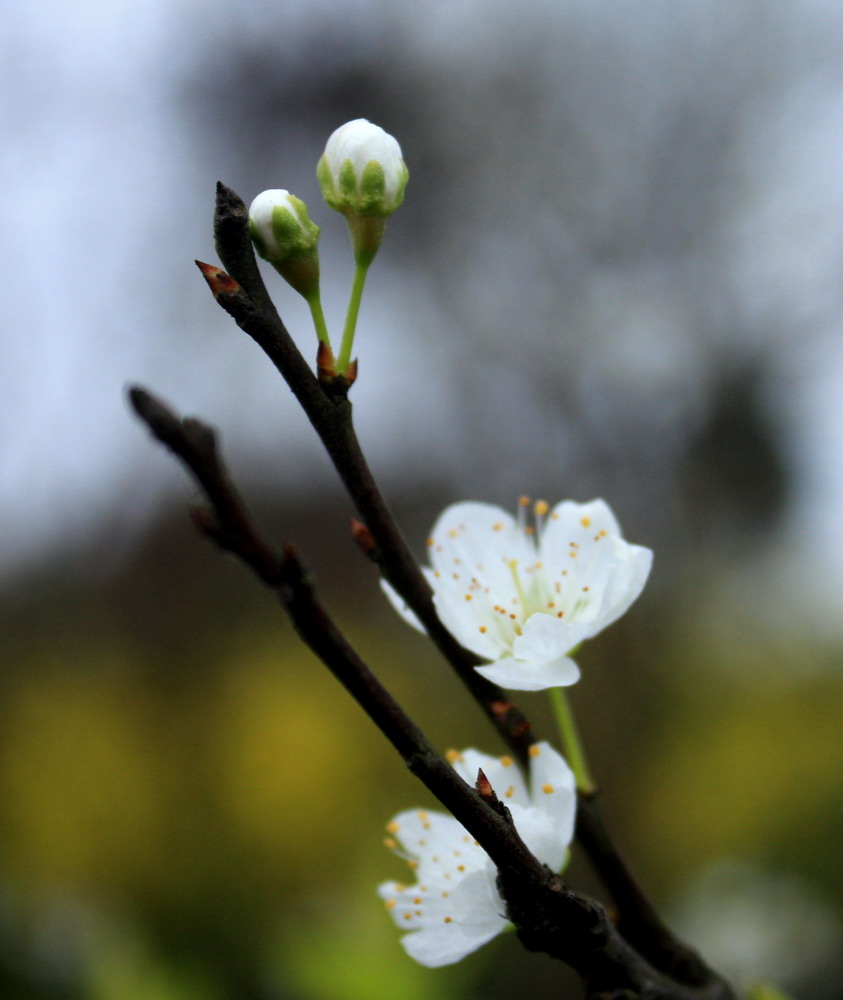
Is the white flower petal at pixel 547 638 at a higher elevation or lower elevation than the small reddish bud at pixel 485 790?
higher

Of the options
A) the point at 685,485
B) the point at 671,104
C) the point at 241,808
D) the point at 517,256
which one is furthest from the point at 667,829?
the point at 671,104

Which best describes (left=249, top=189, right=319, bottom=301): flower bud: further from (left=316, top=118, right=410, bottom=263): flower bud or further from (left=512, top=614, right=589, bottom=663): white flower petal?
(left=512, top=614, right=589, bottom=663): white flower petal

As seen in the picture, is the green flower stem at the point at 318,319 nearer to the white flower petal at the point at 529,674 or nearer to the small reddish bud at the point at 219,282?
the small reddish bud at the point at 219,282

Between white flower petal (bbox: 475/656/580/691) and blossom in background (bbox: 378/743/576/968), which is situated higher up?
white flower petal (bbox: 475/656/580/691)

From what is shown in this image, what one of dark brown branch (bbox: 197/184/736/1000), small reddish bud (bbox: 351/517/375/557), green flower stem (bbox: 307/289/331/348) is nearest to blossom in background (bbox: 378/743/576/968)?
dark brown branch (bbox: 197/184/736/1000)

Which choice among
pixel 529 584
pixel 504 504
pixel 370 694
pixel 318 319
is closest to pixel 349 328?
pixel 318 319

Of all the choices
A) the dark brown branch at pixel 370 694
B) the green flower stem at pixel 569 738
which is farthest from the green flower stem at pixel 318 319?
the green flower stem at pixel 569 738
